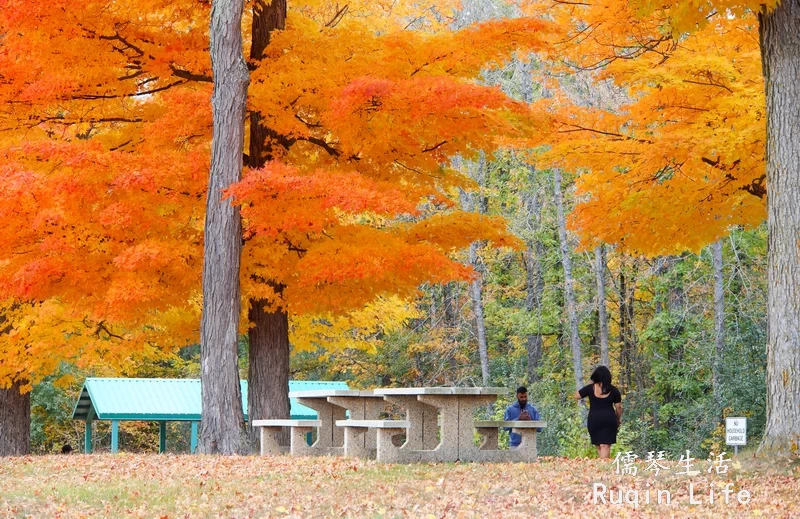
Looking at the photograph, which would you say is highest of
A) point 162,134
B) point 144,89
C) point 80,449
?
point 144,89

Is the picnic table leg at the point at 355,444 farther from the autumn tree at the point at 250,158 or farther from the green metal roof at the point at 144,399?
the green metal roof at the point at 144,399

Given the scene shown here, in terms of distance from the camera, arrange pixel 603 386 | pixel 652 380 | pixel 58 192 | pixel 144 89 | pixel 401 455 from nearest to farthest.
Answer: pixel 401 455, pixel 603 386, pixel 58 192, pixel 144 89, pixel 652 380

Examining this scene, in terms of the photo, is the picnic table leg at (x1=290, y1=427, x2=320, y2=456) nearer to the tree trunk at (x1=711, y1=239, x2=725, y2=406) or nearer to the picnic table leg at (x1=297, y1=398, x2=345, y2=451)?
the picnic table leg at (x1=297, y1=398, x2=345, y2=451)

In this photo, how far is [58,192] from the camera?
1273 cm

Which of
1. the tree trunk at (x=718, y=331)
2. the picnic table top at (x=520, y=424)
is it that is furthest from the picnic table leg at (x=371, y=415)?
the tree trunk at (x=718, y=331)

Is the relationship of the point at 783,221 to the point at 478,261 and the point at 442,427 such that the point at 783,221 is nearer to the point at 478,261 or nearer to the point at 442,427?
the point at 442,427

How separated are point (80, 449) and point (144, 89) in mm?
23146

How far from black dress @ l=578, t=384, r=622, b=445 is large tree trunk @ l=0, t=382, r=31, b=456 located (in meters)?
11.6

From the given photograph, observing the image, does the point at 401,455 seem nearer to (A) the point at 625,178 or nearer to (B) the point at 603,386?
(B) the point at 603,386

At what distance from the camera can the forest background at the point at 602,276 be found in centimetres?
1344

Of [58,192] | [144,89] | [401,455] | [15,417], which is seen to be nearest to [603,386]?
[401,455]

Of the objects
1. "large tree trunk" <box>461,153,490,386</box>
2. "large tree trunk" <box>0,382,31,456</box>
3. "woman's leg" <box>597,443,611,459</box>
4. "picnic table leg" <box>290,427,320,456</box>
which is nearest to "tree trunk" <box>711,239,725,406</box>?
"large tree trunk" <box>461,153,490,386</box>

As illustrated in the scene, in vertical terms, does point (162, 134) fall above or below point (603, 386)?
above

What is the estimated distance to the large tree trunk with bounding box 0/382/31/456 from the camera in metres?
19.2
